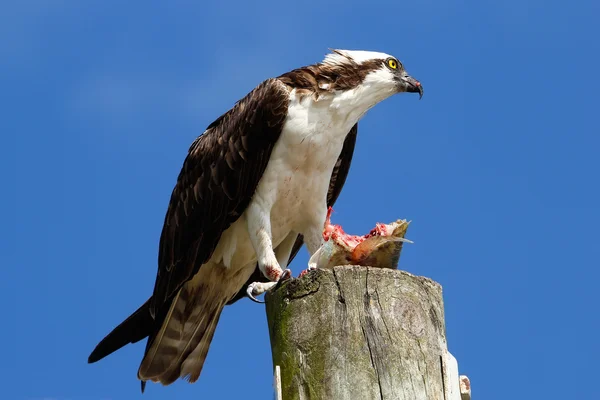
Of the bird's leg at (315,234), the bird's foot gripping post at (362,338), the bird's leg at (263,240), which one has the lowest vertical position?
the bird's foot gripping post at (362,338)

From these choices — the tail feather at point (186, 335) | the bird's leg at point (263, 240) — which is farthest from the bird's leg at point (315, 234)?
the tail feather at point (186, 335)

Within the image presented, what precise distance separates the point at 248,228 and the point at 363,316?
2.96 metres

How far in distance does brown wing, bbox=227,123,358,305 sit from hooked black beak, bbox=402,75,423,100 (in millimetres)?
607

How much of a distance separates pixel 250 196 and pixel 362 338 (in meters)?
3.09

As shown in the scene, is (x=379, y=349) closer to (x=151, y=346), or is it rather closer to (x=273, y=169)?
(x=273, y=169)

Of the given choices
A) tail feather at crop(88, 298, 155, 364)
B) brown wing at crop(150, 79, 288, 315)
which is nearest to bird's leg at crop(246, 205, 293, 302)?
brown wing at crop(150, 79, 288, 315)

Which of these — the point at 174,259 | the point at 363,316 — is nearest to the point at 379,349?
the point at 363,316

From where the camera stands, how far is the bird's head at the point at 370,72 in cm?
719

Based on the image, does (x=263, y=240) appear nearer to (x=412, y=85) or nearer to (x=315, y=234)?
(x=315, y=234)

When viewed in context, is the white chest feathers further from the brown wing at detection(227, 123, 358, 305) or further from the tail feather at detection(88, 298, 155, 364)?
the tail feather at detection(88, 298, 155, 364)

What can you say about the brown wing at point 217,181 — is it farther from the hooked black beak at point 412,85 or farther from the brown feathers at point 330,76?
the hooked black beak at point 412,85

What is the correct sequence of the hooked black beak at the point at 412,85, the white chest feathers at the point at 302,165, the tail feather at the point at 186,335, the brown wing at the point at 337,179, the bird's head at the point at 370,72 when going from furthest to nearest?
1. the brown wing at the point at 337,179
2. the tail feather at the point at 186,335
3. the hooked black beak at the point at 412,85
4. the bird's head at the point at 370,72
5. the white chest feathers at the point at 302,165

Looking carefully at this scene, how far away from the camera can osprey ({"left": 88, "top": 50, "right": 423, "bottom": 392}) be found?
23.2 feet

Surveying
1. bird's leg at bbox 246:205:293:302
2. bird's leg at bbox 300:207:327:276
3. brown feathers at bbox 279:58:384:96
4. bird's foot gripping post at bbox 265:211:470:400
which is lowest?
bird's foot gripping post at bbox 265:211:470:400
